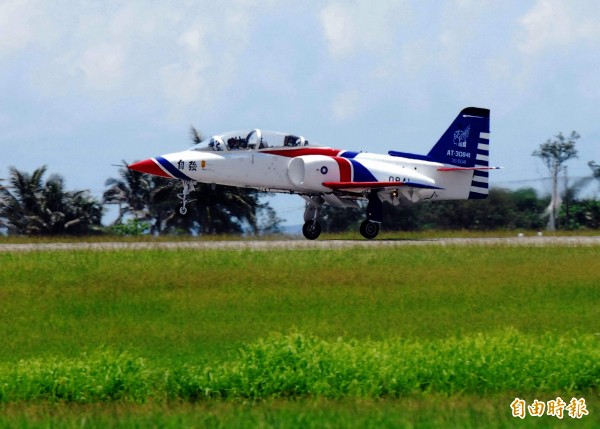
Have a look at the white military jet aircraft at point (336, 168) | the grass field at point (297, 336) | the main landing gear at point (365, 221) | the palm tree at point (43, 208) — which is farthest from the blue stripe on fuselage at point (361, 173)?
the palm tree at point (43, 208)

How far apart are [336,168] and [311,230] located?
7.03 feet

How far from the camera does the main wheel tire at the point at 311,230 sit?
31.0 meters

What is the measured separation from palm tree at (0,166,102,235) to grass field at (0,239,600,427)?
18724mm

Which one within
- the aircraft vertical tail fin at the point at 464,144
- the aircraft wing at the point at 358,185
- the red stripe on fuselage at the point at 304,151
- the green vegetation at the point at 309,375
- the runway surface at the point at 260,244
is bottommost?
the green vegetation at the point at 309,375

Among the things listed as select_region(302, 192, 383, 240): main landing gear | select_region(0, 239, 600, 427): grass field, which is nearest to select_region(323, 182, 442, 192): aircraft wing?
select_region(302, 192, 383, 240): main landing gear

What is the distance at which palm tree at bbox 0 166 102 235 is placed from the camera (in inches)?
1672

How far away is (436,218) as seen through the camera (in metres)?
43.1

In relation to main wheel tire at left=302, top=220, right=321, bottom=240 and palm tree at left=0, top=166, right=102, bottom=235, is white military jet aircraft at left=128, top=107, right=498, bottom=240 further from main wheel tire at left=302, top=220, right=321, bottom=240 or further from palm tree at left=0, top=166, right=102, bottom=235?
palm tree at left=0, top=166, right=102, bottom=235

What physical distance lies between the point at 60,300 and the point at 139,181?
95.1 ft

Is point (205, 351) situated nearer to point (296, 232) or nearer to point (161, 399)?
point (161, 399)

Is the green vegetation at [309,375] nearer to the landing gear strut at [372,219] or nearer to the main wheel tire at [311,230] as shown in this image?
the landing gear strut at [372,219]

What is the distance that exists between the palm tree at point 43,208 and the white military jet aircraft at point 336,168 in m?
13.5

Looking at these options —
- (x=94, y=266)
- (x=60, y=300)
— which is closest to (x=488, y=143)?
(x=94, y=266)

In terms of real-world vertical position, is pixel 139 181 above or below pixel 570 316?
above
